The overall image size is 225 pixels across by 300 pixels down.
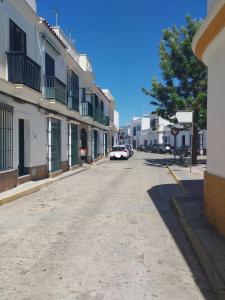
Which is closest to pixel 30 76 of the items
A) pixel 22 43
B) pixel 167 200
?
pixel 22 43

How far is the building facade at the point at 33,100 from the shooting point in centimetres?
1345

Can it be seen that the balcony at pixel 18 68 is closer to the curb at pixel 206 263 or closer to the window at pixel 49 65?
the window at pixel 49 65

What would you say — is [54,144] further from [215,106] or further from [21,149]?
[215,106]

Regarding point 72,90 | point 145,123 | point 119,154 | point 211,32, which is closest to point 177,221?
point 211,32

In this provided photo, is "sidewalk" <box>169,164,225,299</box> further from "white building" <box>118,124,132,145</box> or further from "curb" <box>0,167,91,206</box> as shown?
"white building" <box>118,124,132,145</box>

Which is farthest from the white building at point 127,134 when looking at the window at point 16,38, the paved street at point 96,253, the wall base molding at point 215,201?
the wall base molding at point 215,201

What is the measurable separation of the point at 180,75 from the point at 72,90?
290 inches

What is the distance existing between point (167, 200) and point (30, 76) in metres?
6.69

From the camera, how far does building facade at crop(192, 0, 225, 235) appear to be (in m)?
7.15

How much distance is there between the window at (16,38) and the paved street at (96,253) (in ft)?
18.8

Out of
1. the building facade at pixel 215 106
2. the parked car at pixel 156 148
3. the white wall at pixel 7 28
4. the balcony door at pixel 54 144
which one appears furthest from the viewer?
the parked car at pixel 156 148

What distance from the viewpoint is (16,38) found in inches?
570

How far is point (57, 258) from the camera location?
20.2ft

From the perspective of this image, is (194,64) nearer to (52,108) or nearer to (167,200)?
(52,108)
